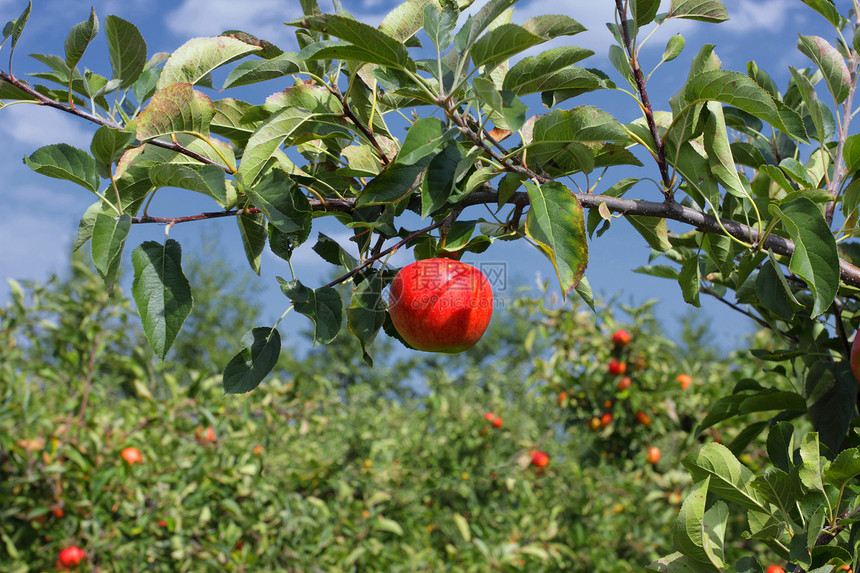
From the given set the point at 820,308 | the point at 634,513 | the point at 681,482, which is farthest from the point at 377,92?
the point at 634,513

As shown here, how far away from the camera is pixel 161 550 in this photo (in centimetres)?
247

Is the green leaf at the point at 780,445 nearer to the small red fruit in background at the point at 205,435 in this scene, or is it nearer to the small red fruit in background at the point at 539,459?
the small red fruit in background at the point at 205,435

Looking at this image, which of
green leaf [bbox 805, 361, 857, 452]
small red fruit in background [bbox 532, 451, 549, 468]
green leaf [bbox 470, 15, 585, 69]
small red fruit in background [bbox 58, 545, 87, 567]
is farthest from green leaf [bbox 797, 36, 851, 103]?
small red fruit in background [bbox 58, 545, 87, 567]

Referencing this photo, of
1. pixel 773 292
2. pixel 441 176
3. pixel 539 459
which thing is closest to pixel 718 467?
pixel 773 292

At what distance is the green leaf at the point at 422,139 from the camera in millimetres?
632

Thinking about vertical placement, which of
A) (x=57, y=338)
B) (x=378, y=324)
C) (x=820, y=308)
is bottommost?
(x=820, y=308)

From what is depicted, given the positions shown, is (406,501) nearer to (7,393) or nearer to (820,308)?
(7,393)

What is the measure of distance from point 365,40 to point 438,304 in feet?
1.24

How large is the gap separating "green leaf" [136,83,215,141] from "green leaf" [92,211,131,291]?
0.38ft

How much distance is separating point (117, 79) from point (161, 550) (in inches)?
86.7

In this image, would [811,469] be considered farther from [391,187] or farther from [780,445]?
[391,187]

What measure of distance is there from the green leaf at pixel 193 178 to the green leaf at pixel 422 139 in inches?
8.2

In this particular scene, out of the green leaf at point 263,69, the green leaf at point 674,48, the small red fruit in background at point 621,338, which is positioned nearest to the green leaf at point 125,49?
the green leaf at point 263,69

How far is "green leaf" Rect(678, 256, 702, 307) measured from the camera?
98 centimetres
